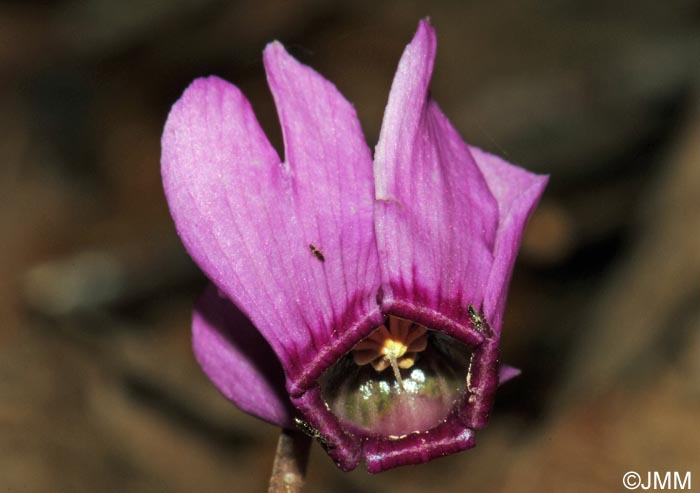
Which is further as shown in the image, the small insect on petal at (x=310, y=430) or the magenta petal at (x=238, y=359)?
the magenta petal at (x=238, y=359)

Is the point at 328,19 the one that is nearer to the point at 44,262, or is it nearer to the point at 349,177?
the point at 44,262

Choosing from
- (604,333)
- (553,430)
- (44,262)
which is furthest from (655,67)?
(44,262)

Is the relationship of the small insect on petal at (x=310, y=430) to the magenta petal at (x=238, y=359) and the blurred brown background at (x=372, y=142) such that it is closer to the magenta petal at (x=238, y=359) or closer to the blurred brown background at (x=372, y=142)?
the magenta petal at (x=238, y=359)

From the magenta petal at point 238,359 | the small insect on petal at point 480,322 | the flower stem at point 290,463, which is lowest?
the flower stem at point 290,463

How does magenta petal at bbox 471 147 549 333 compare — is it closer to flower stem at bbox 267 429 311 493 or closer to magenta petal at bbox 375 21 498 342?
magenta petal at bbox 375 21 498 342

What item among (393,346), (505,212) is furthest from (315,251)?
(505,212)

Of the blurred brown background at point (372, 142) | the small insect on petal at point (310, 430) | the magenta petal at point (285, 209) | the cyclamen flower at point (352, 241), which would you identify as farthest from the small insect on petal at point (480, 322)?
the blurred brown background at point (372, 142)
